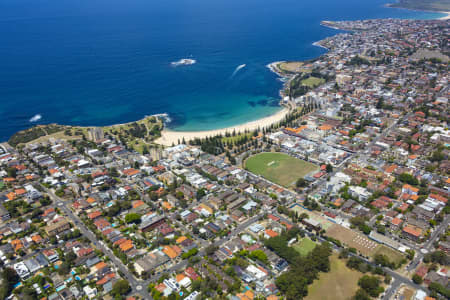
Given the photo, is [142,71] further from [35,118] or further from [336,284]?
[336,284]

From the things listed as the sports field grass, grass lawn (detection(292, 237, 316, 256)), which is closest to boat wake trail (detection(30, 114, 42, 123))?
the sports field grass

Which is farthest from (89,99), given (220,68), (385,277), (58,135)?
(385,277)

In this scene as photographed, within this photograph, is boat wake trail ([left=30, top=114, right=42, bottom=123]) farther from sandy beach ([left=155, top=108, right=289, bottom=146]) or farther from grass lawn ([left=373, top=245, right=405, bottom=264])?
grass lawn ([left=373, top=245, right=405, bottom=264])

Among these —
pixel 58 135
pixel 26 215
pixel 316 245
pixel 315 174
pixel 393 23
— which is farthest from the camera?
pixel 393 23

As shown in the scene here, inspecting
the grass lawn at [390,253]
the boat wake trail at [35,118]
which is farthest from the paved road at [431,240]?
the boat wake trail at [35,118]

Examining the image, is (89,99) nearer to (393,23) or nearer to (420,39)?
(420,39)

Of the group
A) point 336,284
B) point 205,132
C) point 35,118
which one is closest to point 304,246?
point 336,284

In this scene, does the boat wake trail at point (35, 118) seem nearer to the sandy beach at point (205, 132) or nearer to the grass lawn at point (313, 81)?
the sandy beach at point (205, 132)
